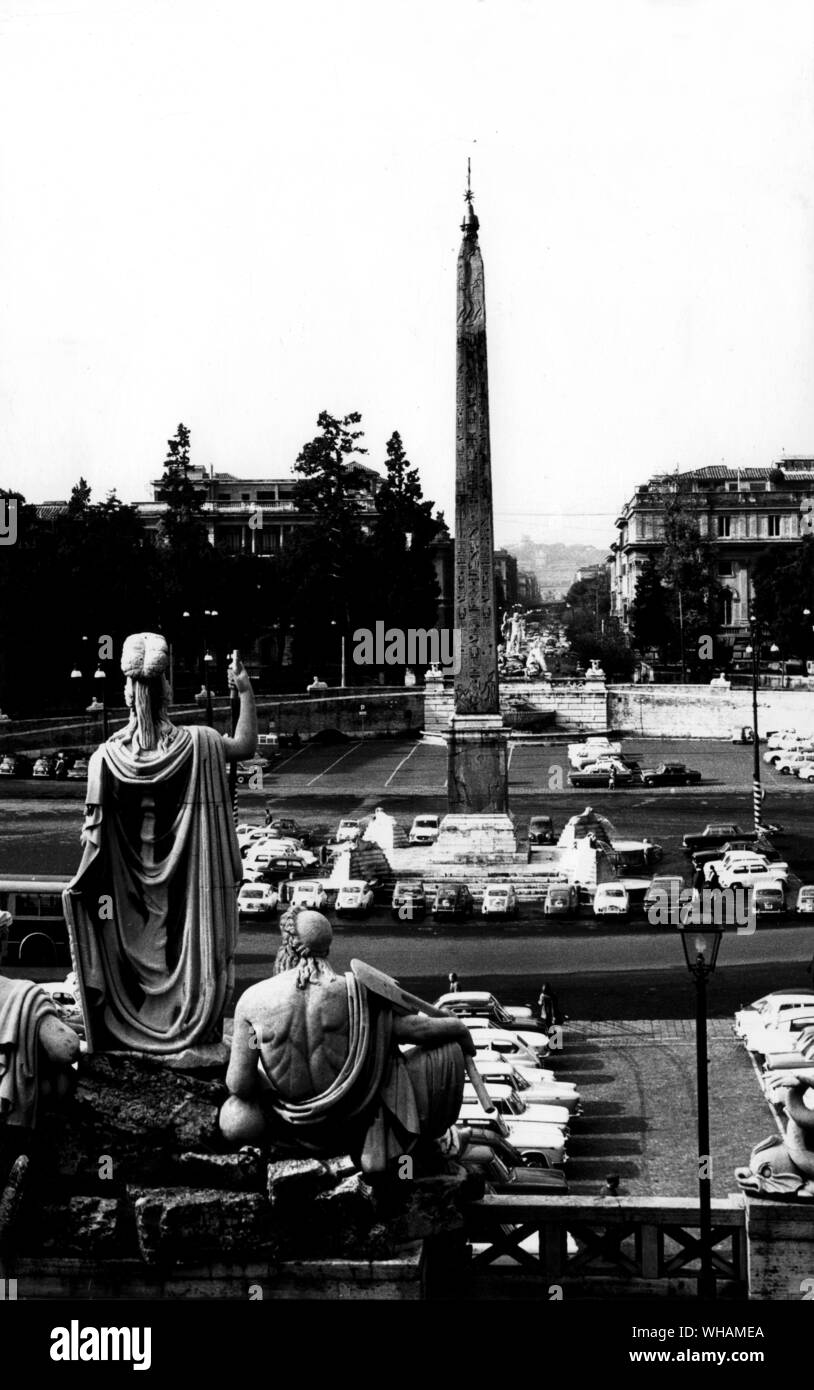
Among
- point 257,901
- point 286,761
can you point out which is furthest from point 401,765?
point 257,901

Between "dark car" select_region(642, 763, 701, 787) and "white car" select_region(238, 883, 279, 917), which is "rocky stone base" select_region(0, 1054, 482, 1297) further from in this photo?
"dark car" select_region(642, 763, 701, 787)

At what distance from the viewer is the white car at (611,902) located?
118ft

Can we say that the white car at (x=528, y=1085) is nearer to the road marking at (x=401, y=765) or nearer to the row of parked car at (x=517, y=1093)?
the row of parked car at (x=517, y=1093)

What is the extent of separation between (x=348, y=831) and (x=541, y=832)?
471cm

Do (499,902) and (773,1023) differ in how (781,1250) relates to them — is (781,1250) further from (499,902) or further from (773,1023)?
(499,902)

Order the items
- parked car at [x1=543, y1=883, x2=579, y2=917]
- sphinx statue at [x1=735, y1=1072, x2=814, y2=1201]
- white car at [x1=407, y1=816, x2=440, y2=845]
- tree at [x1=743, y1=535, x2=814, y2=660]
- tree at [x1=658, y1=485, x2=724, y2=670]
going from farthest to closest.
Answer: tree at [x1=658, y1=485, x2=724, y2=670]
tree at [x1=743, y1=535, x2=814, y2=660]
white car at [x1=407, y1=816, x2=440, y2=845]
parked car at [x1=543, y1=883, x2=579, y2=917]
sphinx statue at [x1=735, y1=1072, x2=814, y2=1201]

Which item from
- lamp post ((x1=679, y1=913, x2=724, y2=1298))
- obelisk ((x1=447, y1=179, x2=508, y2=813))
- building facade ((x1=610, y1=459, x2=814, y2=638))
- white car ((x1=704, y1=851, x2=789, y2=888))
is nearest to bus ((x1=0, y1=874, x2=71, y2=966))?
white car ((x1=704, y1=851, x2=789, y2=888))

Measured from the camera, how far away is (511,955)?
32.6 meters

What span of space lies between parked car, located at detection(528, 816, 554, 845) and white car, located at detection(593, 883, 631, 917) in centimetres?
953

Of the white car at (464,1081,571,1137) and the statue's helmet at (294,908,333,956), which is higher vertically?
the statue's helmet at (294,908,333,956)

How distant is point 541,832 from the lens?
1855 inches

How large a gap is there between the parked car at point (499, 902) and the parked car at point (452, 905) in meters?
0.36

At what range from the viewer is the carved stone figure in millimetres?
8398

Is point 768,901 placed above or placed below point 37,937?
below
